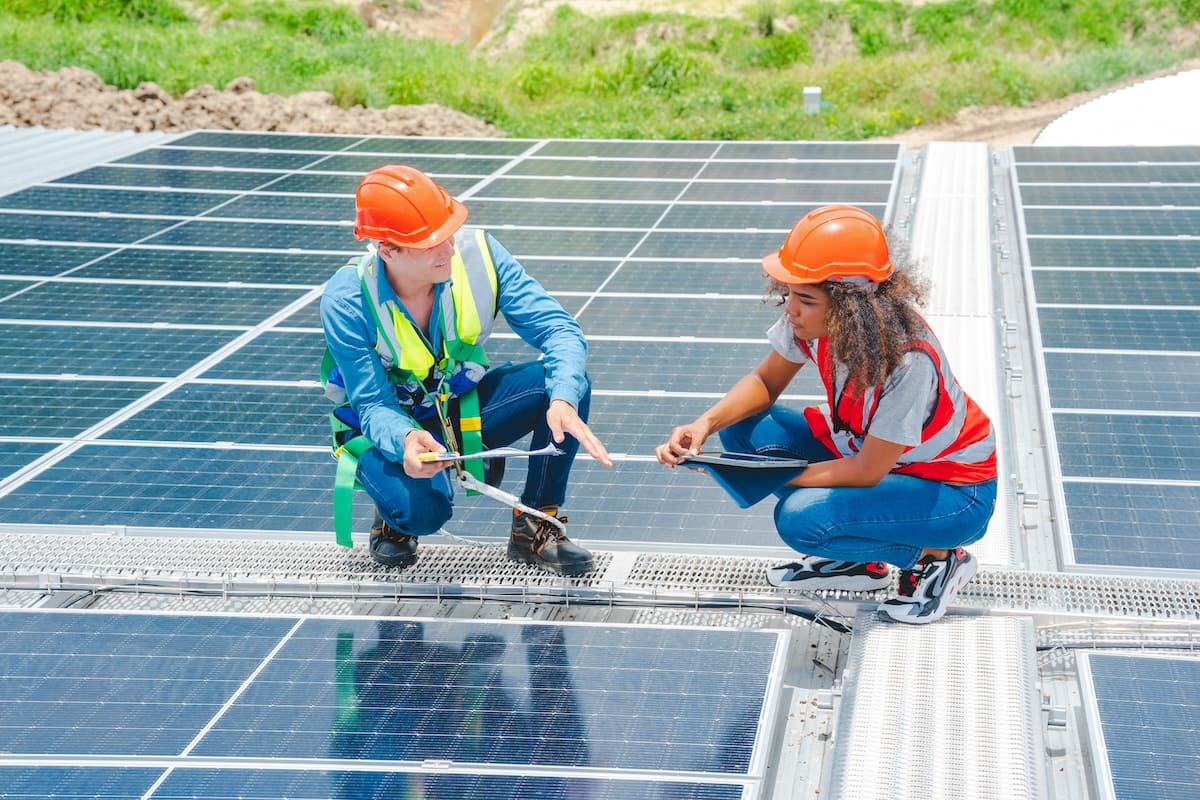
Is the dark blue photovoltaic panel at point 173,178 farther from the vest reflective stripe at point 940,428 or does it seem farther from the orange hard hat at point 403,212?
the vest reflective stripe at point 940,428

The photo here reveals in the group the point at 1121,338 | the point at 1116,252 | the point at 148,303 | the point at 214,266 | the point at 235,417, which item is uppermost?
the point at 1116,252

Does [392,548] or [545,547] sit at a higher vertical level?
[545,547]

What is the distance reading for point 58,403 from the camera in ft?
29.2

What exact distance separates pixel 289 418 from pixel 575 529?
238 centimetres

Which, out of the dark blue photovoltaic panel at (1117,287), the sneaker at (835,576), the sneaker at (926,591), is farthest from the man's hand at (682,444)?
the dark blue photovoltaic panel at (1117,287)

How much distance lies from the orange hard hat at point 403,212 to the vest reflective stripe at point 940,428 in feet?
5.53

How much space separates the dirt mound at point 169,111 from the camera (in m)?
18.1

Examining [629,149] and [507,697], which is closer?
[507,697]

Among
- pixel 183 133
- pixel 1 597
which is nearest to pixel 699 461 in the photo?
pixel 1 597

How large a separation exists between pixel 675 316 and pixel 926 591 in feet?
14.9

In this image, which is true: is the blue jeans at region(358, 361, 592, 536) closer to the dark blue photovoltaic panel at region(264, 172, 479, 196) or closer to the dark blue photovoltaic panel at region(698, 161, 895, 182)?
the dark blue photovoltaic panel at region(264, 172, 479, 196)

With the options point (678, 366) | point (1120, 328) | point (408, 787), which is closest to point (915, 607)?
point (408, 787)

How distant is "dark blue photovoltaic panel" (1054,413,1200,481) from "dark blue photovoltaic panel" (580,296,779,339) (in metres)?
2.49

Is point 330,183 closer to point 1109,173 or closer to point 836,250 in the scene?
point 1109,173
